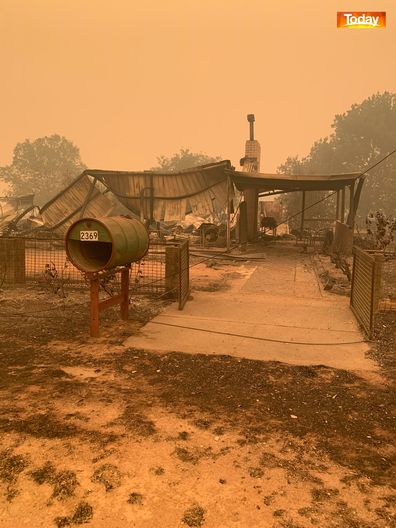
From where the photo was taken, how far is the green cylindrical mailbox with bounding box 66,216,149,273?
6438 mm

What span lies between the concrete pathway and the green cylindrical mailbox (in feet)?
4.10

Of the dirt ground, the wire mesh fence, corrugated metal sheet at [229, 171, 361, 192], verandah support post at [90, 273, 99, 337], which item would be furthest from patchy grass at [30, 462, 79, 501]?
corrugated metal sheet at [229, 171, 361, 192]

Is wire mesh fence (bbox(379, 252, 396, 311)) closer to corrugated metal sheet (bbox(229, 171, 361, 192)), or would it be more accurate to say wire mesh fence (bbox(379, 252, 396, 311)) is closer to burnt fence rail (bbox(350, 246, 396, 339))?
burnt fence rail (bbox(350, 246, 396, 339))

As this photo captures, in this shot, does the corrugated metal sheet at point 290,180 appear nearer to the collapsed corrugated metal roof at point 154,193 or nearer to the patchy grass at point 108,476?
the collapsed corrugated metal roof at point 154,193

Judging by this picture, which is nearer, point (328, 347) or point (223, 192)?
point (328, 347)

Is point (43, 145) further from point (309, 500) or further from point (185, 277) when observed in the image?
point (309, 500)

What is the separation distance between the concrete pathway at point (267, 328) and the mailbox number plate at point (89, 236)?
5.37 ft

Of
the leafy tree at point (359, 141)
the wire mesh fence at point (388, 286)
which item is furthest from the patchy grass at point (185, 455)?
the leafy tree at point (359, 141)

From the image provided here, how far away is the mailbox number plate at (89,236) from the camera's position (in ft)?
21.3

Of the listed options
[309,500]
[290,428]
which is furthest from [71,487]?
[290,428]

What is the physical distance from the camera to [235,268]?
14305 mm

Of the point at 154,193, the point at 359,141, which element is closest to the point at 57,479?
the point at 154,193

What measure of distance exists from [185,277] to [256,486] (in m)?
6.03

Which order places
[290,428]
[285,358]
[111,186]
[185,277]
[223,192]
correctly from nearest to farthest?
1. [290,428]
2. [285,358]
3. [185,277]
4. [223,192]
5. [111,186]
